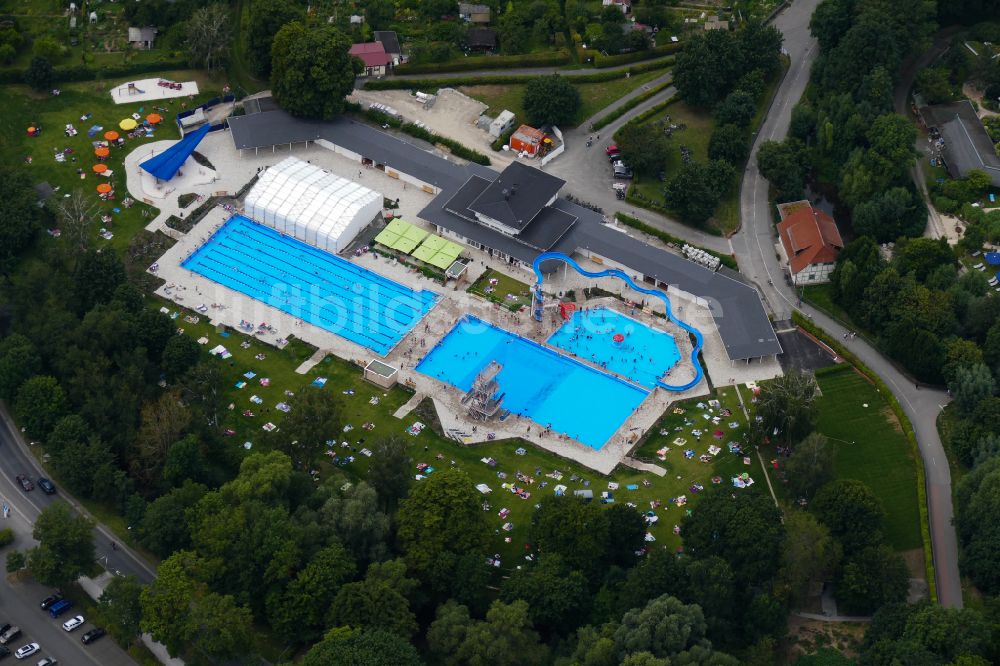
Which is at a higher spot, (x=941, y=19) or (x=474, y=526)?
(x=941, y=19)

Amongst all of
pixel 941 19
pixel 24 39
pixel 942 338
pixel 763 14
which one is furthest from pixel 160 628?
pixel 941 19

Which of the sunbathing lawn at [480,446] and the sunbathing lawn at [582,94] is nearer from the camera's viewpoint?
the sunbathing lawn at [480,446]

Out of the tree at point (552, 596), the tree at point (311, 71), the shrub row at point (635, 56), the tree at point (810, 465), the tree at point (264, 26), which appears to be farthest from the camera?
the shrub row at point (635, 56)

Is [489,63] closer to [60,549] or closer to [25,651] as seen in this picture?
[60,549]

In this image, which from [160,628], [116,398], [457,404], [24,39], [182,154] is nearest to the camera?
[160,628]

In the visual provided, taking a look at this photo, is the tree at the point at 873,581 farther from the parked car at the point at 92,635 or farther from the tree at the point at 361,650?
the parked car at the point at 92,635

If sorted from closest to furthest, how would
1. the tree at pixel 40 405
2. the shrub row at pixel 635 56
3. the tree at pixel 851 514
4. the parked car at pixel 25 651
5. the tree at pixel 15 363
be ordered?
the parked car at pixel 25 651
the tree at pixel 851 514
the tree at pixel 40 405
the tree at pixel 15 363
the shrub row at pixel 635 56

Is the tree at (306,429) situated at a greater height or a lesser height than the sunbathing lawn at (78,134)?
lesser

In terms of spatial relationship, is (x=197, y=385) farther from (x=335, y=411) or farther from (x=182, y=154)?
(x=182, y=154)

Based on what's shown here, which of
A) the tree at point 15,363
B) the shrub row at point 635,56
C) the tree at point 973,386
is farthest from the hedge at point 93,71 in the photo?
the tree at point 973,386
